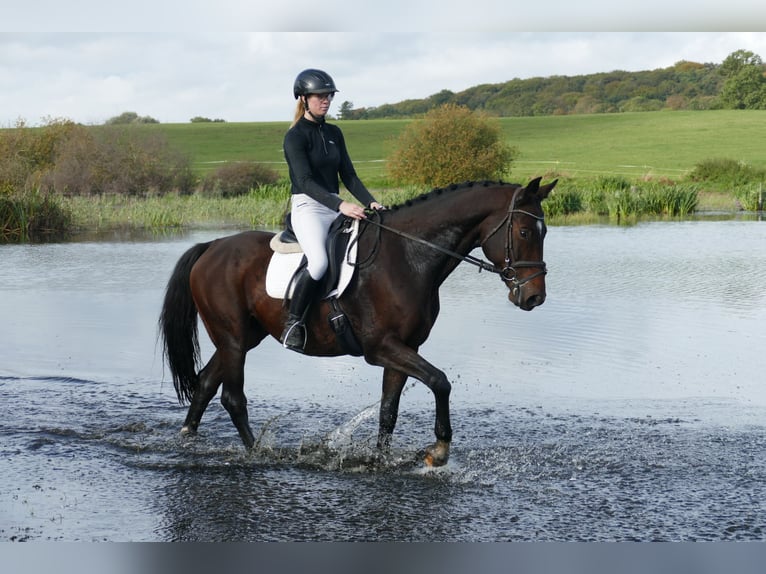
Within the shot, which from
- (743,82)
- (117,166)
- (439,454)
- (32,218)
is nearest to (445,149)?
(117,166)

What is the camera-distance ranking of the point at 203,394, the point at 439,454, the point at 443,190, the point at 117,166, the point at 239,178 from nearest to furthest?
the point at 439,454, the point at 443,190, the point at 203,394, the point at 117,166, the point at 239,178

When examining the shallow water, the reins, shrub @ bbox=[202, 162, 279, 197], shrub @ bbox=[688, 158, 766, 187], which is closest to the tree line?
shrub @ bbox=[688, 158, 766, 187]

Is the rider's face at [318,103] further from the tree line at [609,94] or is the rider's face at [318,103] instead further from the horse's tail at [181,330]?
the tree line at [609,94]

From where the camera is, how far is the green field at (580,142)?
2376 inches

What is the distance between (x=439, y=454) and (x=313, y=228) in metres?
1.67

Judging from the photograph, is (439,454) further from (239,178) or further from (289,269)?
(239,178)

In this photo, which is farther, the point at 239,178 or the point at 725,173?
the point at 725,173

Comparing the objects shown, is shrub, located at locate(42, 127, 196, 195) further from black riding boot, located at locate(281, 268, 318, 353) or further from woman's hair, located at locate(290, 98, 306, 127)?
black riding boot, located at locate(281, 268, 318, 353)

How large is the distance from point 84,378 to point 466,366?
3.61 meters

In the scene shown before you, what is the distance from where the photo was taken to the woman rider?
20.3 ft

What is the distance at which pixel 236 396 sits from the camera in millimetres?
6711

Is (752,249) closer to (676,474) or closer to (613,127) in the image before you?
(676,474)

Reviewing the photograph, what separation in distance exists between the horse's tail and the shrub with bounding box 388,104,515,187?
30.6 metres

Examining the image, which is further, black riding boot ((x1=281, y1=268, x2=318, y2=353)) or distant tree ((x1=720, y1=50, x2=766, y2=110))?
distant tree ((x1=720, y1=50, x2=766, y2=110))
